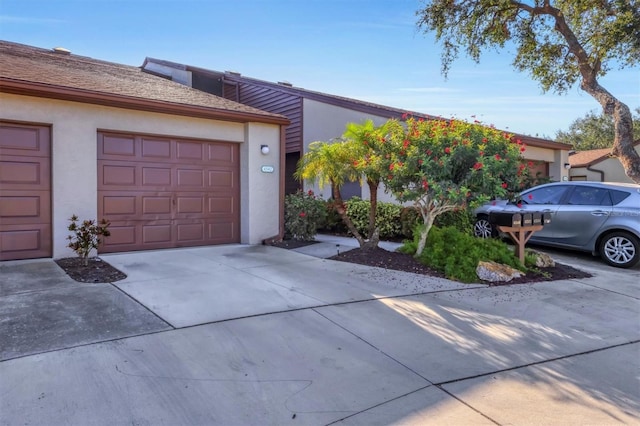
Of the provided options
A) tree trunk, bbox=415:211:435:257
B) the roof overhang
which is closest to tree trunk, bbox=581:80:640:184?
tree trunk, bbox=415:211:435:257

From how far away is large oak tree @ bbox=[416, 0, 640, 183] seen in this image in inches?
530

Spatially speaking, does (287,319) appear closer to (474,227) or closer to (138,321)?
(138,321)

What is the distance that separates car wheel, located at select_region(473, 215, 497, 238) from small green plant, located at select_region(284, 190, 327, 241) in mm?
3551

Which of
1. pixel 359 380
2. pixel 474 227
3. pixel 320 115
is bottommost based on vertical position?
pixel 359 380

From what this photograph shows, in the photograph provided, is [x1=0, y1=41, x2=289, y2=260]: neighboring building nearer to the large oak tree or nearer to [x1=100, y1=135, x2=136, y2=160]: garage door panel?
[x1=100, y1=135, x2=136, y2=160]: garage door panel

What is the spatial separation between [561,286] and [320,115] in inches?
316

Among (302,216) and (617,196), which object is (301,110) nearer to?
(302,216)

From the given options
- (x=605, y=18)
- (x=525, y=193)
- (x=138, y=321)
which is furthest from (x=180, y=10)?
(x=605, y=18)

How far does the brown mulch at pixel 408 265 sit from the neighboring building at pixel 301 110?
13.7 feet

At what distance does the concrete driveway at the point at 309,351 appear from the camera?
2.79m

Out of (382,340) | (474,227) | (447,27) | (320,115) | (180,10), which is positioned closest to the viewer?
(382,340)

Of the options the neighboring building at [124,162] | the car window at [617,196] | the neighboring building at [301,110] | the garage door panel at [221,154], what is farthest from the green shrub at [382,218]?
the car window at [617,196]

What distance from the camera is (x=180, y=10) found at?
9305mm

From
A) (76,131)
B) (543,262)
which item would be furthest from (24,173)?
(543,262)
